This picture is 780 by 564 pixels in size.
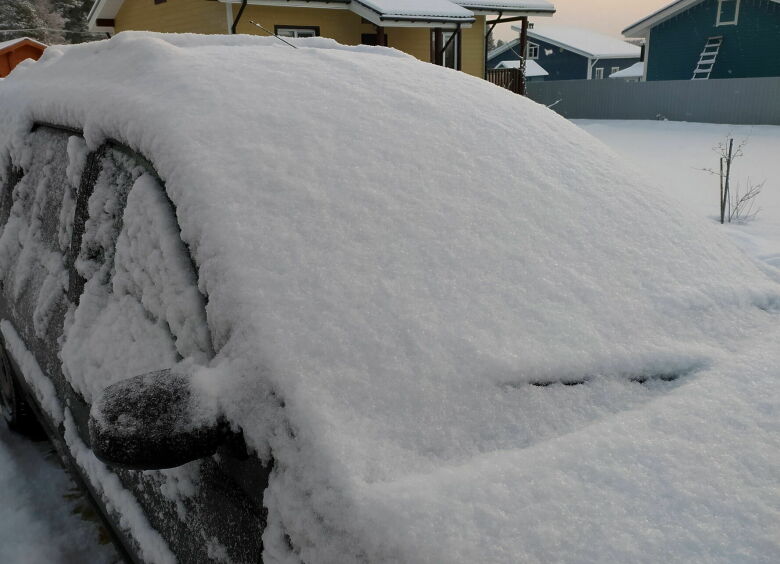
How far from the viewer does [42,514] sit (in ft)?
8.16

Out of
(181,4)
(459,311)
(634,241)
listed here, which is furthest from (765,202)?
(181,4)

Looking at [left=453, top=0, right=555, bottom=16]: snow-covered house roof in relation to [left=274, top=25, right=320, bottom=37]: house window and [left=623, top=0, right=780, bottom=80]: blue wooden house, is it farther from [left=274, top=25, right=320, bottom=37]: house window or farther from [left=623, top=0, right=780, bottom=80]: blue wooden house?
[left=623, top=0, right=780, bottom=80]: blue wooden house

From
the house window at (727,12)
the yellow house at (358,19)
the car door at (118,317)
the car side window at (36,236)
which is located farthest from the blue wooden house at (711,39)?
the car door at (118,317)

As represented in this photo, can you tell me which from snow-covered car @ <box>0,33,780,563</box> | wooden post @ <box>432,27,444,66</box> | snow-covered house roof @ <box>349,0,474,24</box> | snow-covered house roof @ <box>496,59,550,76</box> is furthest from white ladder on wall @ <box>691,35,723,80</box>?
snow-covered car @ <box>0,33,780,563</box>

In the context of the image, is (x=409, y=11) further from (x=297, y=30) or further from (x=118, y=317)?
(x=118, y=317)

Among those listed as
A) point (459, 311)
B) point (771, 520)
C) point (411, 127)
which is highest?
point (411, 127)

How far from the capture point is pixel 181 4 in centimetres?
1716

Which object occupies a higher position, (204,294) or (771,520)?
(204,294)

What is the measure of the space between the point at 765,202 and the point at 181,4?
48.9 ft

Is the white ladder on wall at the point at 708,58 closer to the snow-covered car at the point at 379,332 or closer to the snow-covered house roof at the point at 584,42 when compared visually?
the snow-covered house roof at the point at 584,42

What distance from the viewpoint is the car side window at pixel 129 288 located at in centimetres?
139

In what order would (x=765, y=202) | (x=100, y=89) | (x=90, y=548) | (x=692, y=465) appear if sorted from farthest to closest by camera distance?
(x=765, y=202)
(x=90, y=548)
(x=100, y=89)
(x=692, y=465)

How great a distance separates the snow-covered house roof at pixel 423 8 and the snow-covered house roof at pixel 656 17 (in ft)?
30.6

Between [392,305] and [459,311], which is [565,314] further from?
[392,305]
